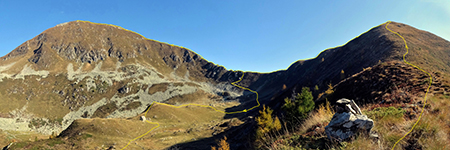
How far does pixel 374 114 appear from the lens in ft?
25.7

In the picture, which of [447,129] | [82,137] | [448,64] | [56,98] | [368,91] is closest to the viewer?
[447,129]

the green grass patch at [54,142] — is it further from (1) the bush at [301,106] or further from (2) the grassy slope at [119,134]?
(1) the bush at [301,106]

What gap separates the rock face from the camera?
19.6 feet

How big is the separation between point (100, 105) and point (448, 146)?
667 ft

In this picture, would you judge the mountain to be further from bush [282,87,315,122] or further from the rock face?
the rock face

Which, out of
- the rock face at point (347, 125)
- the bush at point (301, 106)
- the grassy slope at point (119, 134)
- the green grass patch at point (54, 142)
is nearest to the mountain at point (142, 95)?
the grassy slope at point (119, 134)

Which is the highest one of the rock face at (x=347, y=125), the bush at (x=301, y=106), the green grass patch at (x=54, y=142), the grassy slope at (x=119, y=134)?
the rock face at (x=347, y=125)

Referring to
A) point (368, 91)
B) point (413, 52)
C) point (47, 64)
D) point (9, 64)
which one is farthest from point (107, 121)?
point (9, 64)

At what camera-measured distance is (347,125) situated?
246 inches

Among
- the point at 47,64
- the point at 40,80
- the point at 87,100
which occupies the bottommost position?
the point at 87,100

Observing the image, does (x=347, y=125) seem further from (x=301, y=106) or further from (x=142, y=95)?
(x=142, y=95)

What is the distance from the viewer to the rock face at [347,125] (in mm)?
5988

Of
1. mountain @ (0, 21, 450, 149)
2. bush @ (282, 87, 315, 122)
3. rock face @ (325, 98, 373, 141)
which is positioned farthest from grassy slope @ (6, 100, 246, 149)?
rock face @ (325, 98, 373, 141)

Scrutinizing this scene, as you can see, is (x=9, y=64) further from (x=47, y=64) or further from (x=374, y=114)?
(x=374, y=114)
